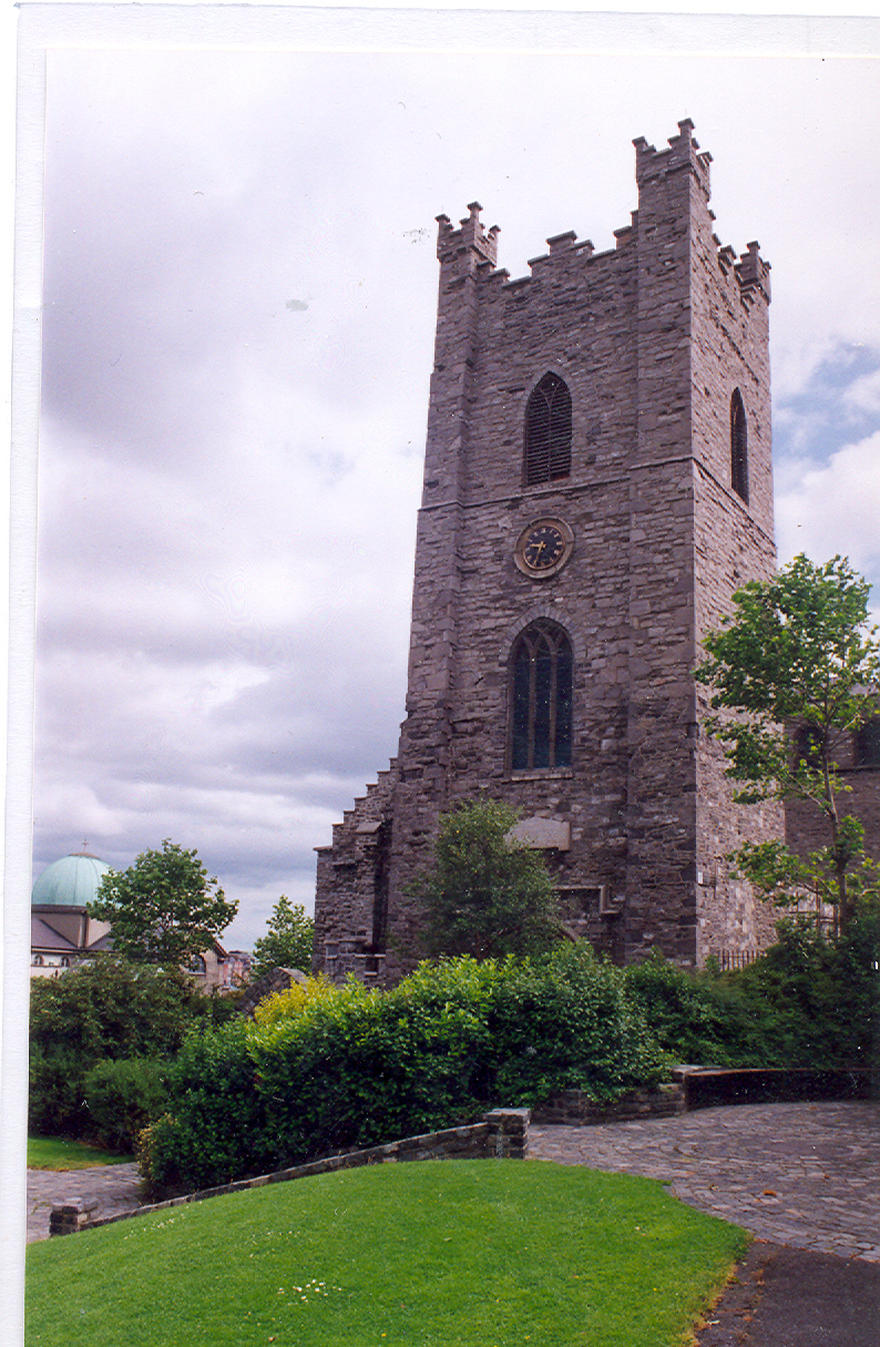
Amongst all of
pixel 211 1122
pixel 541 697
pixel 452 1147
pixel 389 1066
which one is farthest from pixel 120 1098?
pixel 541 697

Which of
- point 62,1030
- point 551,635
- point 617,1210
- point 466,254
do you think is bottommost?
point 62,1030

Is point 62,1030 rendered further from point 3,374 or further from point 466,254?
point 466,254

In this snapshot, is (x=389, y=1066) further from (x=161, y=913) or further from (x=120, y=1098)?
(x=161, y=913)

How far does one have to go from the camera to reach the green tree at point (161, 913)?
25.4m

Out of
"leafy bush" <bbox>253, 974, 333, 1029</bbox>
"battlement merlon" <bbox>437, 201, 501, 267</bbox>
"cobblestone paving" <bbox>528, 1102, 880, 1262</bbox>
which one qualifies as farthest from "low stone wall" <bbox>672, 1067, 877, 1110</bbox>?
"battlement merlon" <bbox>437, 201, 501, 267</bbox>

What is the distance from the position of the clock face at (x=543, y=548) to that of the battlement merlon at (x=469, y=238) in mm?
8327

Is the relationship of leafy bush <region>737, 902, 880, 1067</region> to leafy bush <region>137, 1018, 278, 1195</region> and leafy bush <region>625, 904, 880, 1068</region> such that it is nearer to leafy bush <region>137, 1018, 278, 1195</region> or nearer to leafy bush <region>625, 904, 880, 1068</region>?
leafy bush <region>625, 904, 880, 1068</region>

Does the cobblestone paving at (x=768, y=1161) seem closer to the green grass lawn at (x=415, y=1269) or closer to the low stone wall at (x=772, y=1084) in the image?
the low stone wall at (x=772, y=1084)

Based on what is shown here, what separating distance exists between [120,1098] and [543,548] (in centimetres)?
1469

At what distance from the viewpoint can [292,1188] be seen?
9719 mm

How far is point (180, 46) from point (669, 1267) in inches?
357

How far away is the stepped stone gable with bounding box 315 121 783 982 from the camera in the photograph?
19.0m

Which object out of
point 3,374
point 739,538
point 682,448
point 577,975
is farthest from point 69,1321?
point 739,538

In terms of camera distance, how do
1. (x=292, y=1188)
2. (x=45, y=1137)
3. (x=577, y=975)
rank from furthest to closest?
(x=45, y=1137), (x=577, y=975), (x=292, y=1188)
